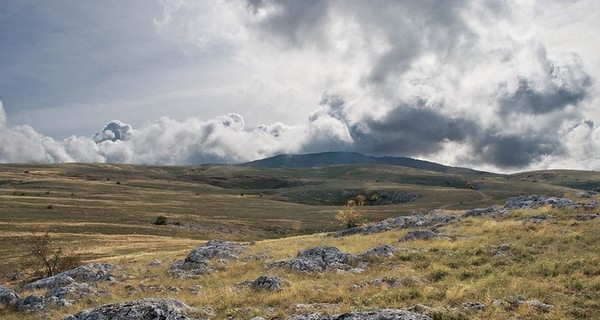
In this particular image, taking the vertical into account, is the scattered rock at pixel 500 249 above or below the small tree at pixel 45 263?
above

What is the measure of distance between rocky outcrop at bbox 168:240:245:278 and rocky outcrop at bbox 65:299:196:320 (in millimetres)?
15997

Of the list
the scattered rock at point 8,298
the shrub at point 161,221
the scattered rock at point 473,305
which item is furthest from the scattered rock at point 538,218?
the shrub at point 161,221

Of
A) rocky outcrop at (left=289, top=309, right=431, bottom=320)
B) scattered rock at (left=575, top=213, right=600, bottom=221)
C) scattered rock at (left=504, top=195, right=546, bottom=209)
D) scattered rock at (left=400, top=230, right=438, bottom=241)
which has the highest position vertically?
scattered rock at (left=504, top=195, right=546, bottom=209)

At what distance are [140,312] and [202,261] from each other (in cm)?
2140

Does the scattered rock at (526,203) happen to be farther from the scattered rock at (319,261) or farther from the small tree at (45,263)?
the small tree at (45,263)

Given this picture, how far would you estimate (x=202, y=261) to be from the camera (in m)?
34.9

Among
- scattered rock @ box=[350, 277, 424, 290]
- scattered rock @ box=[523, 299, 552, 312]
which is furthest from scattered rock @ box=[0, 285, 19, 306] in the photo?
scattered rock @ box=[523, 299, 552, 312]

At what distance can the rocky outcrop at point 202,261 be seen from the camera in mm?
31755

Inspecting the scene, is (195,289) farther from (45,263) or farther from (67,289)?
(45,263)

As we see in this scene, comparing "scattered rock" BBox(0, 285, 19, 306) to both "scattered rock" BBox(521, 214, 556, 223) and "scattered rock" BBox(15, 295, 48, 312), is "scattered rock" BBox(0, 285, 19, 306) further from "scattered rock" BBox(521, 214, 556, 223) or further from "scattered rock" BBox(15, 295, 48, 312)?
"scattered rock" BBox(521, 214, 556, 223)

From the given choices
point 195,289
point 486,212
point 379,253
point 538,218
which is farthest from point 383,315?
point 486,212

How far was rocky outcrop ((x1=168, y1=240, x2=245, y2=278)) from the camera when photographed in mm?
31755

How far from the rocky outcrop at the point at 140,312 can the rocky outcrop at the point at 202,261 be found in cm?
1600

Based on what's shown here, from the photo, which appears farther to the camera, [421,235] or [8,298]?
[421,235]
